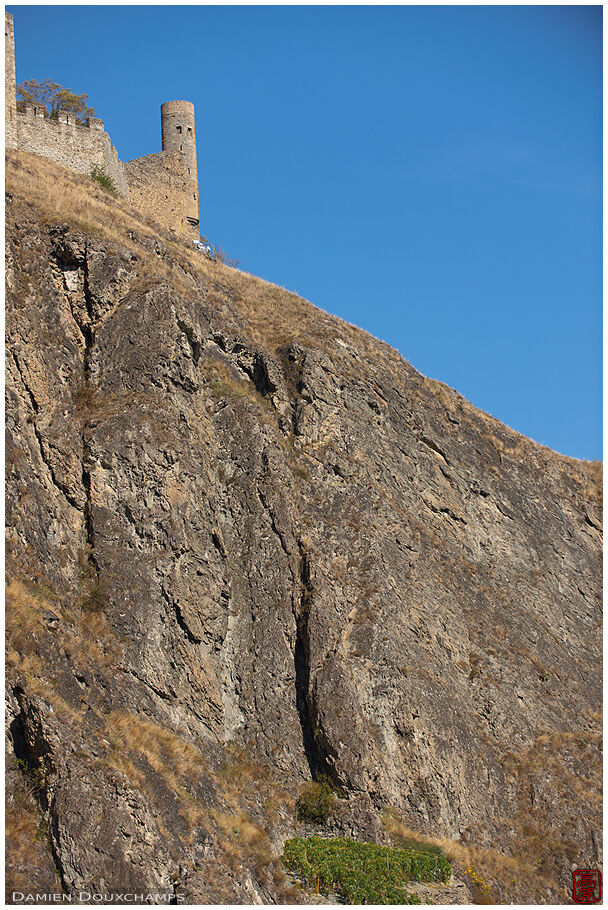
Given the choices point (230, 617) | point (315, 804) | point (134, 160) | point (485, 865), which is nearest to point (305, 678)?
point (230, 617)

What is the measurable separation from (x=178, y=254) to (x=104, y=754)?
69.1 feet

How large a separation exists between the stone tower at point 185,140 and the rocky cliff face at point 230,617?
11.2 m

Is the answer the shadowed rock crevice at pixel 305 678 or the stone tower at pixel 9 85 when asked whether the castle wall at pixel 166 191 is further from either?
the shadowed rock crevice at pixel 305 678

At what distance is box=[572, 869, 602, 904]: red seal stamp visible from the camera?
977 inches

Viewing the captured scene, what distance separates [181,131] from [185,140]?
0.50 meters

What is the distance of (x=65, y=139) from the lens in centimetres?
4028

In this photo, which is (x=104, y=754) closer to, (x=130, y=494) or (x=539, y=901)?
(x=130, y=494)

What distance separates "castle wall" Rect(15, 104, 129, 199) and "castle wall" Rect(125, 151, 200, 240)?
2.60 m

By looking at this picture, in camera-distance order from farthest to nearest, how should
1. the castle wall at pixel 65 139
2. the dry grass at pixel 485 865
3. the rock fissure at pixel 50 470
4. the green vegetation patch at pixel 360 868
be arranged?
the castle wall at pixel 65 139
the rock fissure at pixel 50 470
the dry grass at pixel 485 865
the green vegetation patch at pixel 360 868

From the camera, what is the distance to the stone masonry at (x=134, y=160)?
128 feet

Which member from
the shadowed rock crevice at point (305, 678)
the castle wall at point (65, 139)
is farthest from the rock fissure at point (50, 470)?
the castle wall at point (65, 139)

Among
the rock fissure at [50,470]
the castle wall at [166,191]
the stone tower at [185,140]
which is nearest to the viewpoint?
the rock fissure at [50,470]

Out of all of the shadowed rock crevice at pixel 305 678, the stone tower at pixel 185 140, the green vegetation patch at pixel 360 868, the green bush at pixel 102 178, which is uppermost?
the stone tower at pixel 185 140

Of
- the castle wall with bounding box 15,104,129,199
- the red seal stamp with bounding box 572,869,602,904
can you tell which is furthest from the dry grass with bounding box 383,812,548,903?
the castle wall with bounding box 15,104,129,199
